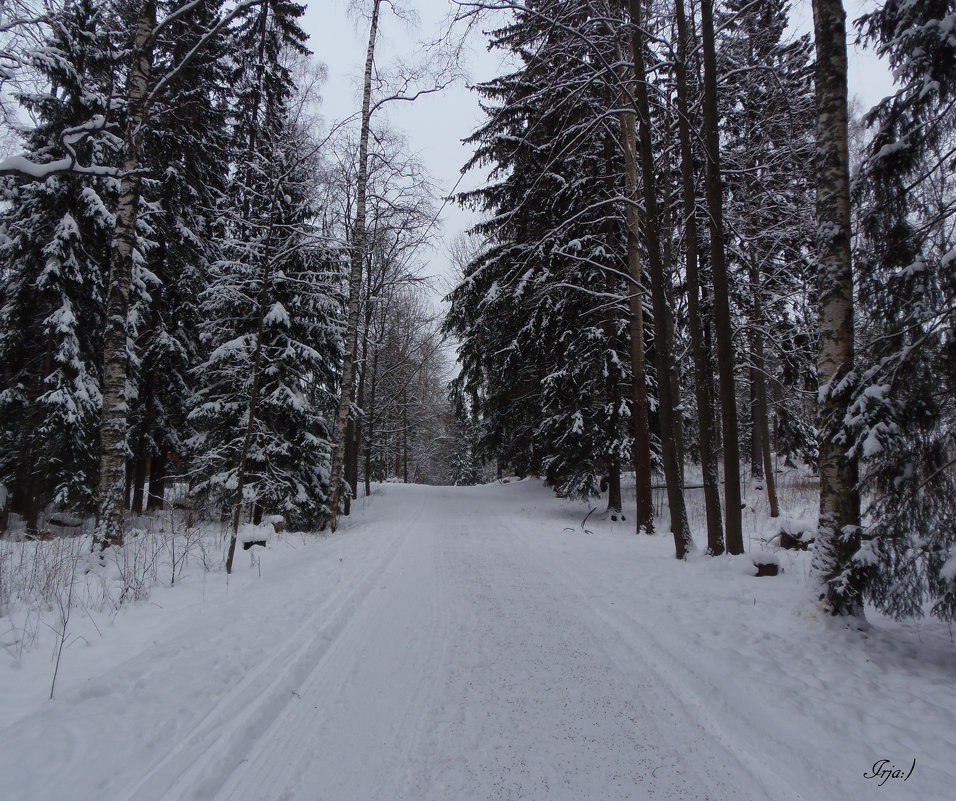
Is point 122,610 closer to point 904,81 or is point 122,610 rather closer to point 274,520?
point 274,520

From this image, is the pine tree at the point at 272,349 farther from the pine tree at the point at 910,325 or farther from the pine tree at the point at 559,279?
the pine tree at the point at 910,325

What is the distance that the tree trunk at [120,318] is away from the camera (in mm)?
6367

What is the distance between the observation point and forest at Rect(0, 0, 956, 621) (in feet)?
12.6

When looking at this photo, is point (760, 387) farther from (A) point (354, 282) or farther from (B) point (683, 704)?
(B) point (683, 704)

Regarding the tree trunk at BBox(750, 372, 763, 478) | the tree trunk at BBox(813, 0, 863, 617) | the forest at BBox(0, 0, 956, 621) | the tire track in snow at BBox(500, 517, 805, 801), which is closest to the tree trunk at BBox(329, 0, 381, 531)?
the forest at BBox(0, 0, 956, 621)

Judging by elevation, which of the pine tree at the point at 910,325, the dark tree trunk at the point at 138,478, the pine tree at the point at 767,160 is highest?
the pine tree at the point at 767,160

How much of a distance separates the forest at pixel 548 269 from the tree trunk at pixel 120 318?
0.14ft

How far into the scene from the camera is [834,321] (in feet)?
13.8

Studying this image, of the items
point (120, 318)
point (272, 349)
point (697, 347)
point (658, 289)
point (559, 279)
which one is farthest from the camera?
point (559, 279)

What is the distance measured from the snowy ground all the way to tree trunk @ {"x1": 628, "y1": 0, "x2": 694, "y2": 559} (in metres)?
2.05

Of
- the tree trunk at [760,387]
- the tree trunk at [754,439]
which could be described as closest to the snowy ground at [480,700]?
the tree trunk at [760,387]

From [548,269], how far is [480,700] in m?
11.6

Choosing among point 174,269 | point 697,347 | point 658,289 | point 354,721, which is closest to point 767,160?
point 658,289

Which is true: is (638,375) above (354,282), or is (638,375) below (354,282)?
below
